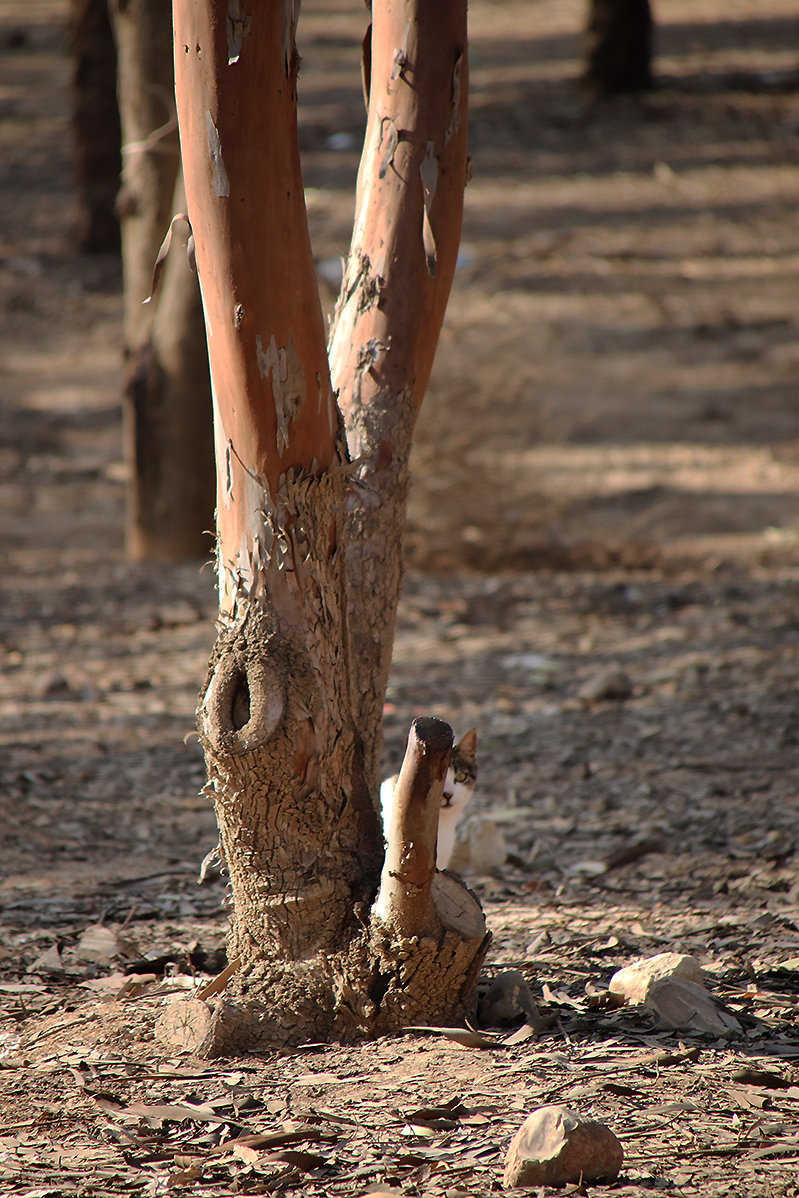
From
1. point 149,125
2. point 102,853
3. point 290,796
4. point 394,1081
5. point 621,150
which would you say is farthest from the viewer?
point 621,150

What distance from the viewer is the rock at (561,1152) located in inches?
69.4

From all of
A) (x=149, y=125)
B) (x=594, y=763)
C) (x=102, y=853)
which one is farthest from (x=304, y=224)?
(x=149, y=125)

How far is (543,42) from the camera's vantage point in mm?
13516

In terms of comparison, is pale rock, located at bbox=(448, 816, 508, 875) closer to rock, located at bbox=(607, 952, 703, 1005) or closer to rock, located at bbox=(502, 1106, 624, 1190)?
rock, located at bbox=(607, 952, 703, 1005)

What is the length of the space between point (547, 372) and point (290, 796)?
6.06 m

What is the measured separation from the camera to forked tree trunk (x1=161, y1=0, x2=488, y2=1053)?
2.05 meters

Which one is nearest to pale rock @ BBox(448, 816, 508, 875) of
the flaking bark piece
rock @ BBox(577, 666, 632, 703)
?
the flaking bark piece

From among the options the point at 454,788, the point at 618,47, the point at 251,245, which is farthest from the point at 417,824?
the point at 618,47

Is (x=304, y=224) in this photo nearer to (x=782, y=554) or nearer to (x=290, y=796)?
(x=290, y=796)

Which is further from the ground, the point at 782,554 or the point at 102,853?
the point at 782,554

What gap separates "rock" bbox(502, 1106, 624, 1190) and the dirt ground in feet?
0.14

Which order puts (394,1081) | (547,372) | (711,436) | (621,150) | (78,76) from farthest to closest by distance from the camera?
1. (621,150)
2. (78,76)
3. (547,372)
4. (711,436)
5. (394,1081)

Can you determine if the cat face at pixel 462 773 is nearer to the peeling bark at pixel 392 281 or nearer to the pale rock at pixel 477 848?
the peeling bark at pixel 392 281

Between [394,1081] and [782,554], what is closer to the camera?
[394,1081]
